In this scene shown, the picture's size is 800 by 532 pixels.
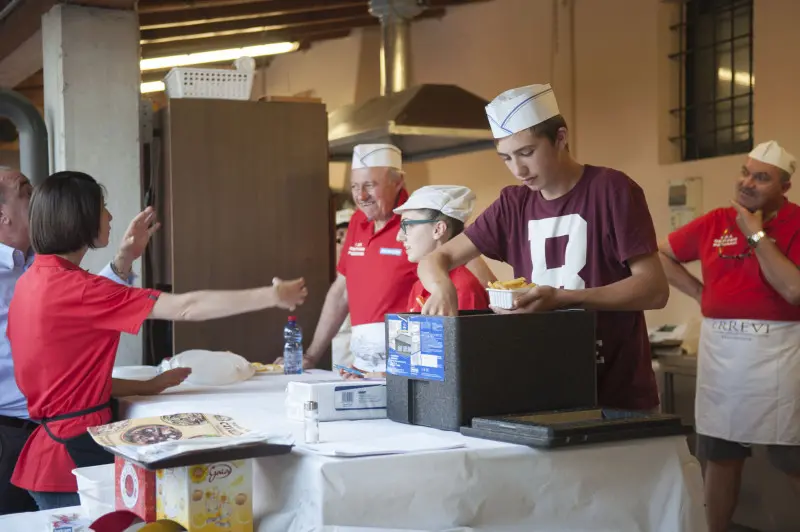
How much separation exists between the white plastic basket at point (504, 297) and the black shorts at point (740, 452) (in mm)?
2725

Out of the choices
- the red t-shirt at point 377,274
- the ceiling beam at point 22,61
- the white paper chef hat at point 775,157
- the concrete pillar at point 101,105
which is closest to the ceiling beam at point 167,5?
the ceiling beam at point 22,61

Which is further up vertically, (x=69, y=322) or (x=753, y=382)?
(x=69, y=322)

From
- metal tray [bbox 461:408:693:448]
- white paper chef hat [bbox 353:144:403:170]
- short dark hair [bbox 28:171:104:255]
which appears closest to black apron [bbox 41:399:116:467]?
short dark hair [bbox 28:171:104:255]

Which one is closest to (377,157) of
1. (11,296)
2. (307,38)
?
(11,296)

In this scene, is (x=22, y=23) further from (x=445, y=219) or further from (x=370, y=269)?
(x=445, y=219)

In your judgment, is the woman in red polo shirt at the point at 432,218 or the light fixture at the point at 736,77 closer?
the woman in red polo shirt at the point at 432,218

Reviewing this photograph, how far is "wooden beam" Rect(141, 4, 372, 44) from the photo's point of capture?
868cm

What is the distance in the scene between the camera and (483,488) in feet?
6.16

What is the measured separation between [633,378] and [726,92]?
4.51 meters

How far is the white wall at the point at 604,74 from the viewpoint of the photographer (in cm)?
579

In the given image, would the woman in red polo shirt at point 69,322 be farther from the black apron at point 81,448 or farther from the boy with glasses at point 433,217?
the boy with glasses at point 433,217

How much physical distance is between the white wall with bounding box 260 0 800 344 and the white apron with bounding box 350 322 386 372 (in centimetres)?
296

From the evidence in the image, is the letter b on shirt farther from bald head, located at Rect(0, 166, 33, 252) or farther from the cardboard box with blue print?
bald head, located at Rect(0, 166, 33, 252)

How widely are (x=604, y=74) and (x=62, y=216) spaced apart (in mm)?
5230
